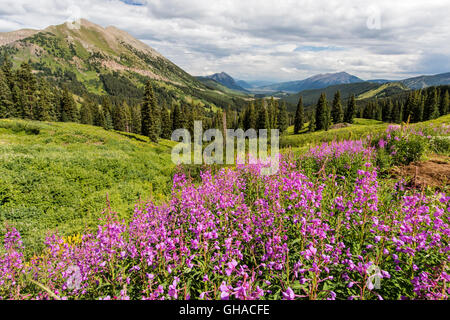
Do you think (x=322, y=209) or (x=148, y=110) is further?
(x=148, y=110)

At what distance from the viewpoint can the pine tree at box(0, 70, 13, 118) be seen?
46.6 m

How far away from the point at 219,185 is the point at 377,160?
7126mm

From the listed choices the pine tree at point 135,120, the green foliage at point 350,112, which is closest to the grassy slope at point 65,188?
the pine tree at point 135,120

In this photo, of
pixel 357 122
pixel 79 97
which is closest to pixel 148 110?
pixel 357 122

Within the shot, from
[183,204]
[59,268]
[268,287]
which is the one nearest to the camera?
[268,287]

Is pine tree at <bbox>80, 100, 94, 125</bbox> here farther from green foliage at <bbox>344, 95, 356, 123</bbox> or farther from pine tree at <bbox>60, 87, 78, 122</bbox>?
green foliage at <bbox>344, 95, 356, 123</bbox>

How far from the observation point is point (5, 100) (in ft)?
156

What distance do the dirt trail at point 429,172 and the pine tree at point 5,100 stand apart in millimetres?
67152

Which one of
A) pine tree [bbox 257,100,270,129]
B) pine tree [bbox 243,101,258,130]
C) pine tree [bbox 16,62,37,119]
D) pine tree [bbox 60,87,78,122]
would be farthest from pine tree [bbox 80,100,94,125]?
pine tree [bbox 257,100,270,129]

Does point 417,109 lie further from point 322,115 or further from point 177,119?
point 177,119

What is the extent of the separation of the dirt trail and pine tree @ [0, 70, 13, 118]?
67.2m

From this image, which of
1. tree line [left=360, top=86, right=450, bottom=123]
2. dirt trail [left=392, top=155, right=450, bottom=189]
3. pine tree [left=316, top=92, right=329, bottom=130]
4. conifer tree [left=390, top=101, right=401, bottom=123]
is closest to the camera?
dirt trail [left=392, top=155, right=450, bottom=189]
